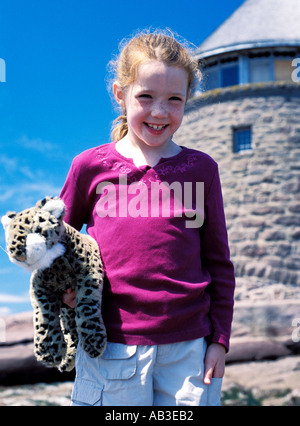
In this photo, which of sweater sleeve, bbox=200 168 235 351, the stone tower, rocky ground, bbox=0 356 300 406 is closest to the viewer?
sweater sleeve, bbox=200 168 235 351

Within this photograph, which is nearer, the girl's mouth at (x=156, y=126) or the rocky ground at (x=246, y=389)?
the girl's mouth at (x=156, y=126)

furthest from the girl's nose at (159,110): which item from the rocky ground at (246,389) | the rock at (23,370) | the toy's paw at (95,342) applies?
the rock at (23,370)

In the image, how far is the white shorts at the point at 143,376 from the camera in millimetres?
1719

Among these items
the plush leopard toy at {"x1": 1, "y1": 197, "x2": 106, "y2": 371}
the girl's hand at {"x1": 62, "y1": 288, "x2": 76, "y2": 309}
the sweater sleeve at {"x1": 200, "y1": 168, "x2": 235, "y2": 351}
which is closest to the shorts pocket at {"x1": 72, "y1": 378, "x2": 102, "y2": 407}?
the plush leopard toy at {"x1": 1, "y1": 197, "x2": 106, "y2": 371}

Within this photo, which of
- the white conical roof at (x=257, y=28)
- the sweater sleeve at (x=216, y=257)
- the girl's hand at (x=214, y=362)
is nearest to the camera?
the girl's hand at (x=214, y=362)

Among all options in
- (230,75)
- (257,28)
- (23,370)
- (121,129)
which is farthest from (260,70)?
(121,129)

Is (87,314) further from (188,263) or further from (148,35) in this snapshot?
(148,35)

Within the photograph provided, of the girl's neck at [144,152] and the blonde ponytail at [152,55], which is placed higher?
Result: the blonde ponytail at [152,55]

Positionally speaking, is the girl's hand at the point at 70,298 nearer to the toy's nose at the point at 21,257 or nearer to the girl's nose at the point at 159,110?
the toy's nose at the point at 21,257

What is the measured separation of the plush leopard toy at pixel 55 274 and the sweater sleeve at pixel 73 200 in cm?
20

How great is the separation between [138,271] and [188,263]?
191 mm

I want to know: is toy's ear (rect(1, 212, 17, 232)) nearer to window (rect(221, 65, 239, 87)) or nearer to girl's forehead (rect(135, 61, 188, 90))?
girl's forehead (rect(135, 61, 188, 90))

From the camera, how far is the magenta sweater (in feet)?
5.79

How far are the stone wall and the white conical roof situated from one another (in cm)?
94
